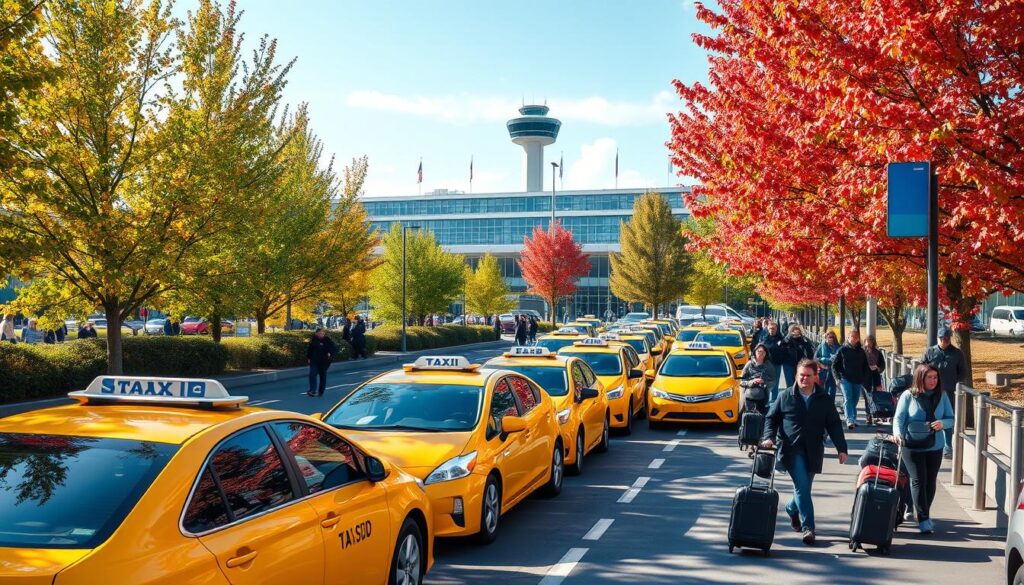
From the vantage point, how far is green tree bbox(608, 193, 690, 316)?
200 ft

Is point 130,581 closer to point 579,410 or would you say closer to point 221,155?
point 579,410

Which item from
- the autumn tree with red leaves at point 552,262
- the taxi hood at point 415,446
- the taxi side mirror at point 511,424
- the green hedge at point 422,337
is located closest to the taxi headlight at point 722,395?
the taxi side mirror at point 511,424

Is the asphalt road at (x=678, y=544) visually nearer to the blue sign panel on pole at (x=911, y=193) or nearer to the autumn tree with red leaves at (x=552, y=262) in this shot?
the blue sign panel on pole at (x=911, y=193)

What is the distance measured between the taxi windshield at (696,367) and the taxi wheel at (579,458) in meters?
5.54

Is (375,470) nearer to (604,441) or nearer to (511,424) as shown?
(511,424)

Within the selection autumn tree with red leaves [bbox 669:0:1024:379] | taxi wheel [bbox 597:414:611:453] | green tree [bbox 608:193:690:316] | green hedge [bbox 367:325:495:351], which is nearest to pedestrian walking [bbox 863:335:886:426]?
autumn tree with red leaves [bbox 669:0:1024:379]

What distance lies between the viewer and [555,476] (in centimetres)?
1073

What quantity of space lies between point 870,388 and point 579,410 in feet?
23.7

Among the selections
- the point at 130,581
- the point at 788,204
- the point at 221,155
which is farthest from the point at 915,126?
the point at 221,155

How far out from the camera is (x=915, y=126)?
1083 cm

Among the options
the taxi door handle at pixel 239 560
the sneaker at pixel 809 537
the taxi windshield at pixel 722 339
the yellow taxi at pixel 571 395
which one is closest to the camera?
the taxi door handle at pixel 239 560

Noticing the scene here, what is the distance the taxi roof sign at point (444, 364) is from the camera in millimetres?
10211

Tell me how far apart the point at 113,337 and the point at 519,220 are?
8843 centimetres

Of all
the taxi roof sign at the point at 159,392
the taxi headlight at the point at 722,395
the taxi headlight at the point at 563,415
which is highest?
the taxi roof sign at the point at 159,392
